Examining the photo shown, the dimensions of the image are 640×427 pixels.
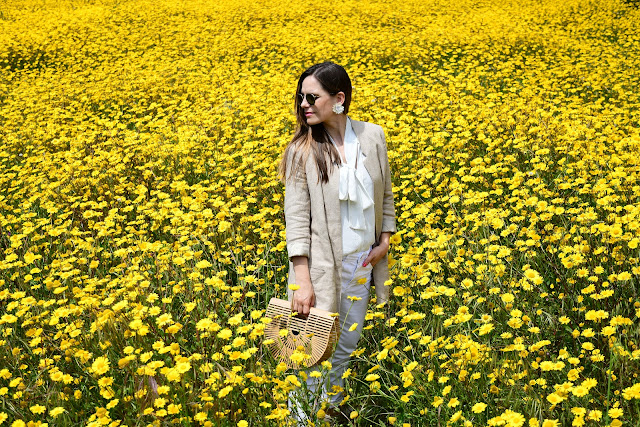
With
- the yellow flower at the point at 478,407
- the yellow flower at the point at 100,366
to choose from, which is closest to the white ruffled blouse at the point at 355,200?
the yellow flower at the point at 478,407

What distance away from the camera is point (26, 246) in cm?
441

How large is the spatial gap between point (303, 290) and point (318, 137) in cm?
69

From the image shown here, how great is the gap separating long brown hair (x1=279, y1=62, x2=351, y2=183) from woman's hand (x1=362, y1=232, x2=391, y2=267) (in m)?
0.44

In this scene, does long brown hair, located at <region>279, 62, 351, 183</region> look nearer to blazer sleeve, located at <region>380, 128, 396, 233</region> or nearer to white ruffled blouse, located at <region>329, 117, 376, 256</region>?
white ruffled blouse, located at <region>329, 117, 376, 256</region>

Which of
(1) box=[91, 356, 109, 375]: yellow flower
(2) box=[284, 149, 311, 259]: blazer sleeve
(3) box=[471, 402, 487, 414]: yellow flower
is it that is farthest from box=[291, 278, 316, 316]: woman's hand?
(1) box=[91, 356, 109, 375]: yellow flower

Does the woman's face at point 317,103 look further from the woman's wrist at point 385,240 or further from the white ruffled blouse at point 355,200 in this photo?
the woman's wrist at point 385,240

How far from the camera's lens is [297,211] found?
2.59 m

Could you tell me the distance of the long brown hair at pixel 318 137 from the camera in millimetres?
2570

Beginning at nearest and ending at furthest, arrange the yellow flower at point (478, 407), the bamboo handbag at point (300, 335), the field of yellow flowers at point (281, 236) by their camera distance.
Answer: the yellow flower at point (478, 407) → the bamboo handbag at point (300, 335) → the field of yellow flowers at point (281, 236)

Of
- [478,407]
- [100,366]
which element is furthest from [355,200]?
[100,366]

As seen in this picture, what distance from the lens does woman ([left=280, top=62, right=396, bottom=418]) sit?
8.41 ft

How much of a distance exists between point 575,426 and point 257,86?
719cm

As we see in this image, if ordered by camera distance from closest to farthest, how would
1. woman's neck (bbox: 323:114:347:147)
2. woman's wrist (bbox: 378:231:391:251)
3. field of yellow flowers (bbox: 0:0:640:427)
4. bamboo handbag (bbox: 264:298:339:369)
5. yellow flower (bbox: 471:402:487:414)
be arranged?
yellow flower (bbox: 471:402:487:414)
bamboo handbag (bbox: 264:298:339:369)
field of yellow flowers (bbox: 0:0:640:427)
woman's neck (bbox: 323:114:347:147)
woman's wrist (bbox: 378:231:391:251)

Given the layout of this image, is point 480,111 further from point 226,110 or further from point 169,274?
point 169,274
